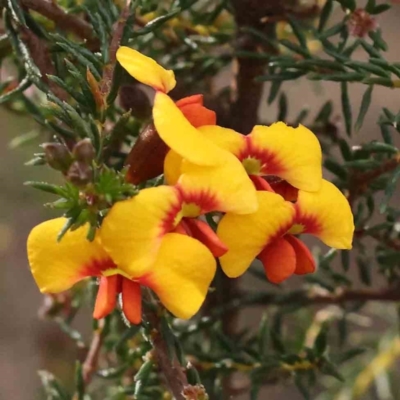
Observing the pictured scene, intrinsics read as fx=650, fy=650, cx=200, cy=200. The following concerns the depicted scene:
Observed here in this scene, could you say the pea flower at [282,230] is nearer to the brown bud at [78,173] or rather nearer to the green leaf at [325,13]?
the brown bud at [78,173]

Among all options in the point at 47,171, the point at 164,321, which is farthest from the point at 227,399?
the point at 47,171

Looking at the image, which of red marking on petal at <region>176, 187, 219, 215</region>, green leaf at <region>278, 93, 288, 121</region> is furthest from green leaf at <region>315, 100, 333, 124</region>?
red marking on petal at <region>176, 187, 219, 215</region>

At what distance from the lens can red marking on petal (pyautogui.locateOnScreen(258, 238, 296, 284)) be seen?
33cm

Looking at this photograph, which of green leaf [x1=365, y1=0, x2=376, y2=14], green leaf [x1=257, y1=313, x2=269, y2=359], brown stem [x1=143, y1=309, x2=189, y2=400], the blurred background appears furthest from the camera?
the blurred background

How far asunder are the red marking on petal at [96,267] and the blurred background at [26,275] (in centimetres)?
106

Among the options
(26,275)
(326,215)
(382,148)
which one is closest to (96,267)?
(326,215)

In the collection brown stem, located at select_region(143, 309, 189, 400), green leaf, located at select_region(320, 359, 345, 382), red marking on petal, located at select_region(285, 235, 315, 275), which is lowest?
green leaf, located at select_region(320, 359, 345, 382)

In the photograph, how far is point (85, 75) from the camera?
1.31 feet

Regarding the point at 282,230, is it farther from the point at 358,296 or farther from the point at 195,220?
the point at 358,296

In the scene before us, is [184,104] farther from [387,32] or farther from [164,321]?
[387,32]

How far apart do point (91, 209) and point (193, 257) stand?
2.0 inches

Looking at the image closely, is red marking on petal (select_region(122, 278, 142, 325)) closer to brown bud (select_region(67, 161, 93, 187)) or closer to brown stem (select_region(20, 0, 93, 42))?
brown bud (select_region(67, 161, 93, 187))

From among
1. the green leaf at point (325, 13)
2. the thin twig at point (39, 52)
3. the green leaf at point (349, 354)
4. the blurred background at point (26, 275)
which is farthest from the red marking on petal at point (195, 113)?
the blurred background at point (26, 275)

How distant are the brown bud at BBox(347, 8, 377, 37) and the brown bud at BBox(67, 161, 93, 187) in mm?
301
